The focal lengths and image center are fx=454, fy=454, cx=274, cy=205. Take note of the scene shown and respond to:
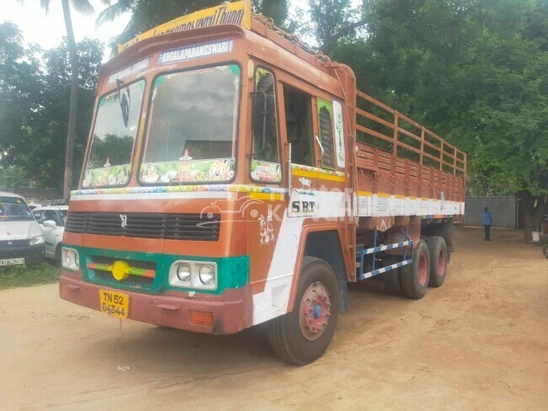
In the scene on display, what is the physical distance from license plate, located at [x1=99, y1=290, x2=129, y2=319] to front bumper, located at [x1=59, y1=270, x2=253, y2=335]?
0.05 meters

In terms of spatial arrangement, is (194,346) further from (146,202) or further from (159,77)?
(159,77)

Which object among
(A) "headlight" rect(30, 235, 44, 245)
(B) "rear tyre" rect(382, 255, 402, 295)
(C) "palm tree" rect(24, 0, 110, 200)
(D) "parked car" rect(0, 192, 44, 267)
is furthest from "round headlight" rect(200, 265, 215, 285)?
(C) "palm tree" rect(24, 0, 110, 200)

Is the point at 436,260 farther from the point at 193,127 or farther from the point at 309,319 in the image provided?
the point at 193,127

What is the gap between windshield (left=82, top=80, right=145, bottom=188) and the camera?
4.07 m

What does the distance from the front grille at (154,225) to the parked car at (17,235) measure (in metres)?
5.76

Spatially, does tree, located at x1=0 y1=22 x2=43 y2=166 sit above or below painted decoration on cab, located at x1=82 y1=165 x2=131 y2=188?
above

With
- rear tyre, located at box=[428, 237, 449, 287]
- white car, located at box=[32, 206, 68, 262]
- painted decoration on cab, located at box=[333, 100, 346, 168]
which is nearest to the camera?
painted decoration on cab, located at box=[333, 100, 346, 168]

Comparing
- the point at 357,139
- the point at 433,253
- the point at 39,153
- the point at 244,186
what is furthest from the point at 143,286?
the point at 39,153

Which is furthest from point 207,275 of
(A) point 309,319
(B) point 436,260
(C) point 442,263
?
(C) point 442,263

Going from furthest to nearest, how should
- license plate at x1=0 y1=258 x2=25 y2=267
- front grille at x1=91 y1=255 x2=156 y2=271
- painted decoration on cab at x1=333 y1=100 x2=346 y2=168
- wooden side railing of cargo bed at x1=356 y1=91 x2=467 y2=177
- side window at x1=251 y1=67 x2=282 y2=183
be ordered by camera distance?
1. license plate at x1=0 y1=258 x2=25 y2=267
2. wooden side railing of cargo bed at x1=356 y1=91 x2=467 y2=177
3. painted decoration on cab at x1=333 y1=100 x2=346 y2=168
4. front grille at x1=91 y1=255 x2=156 y2=271
5. side window at x1=251 y1=67 x2=282 y2=183

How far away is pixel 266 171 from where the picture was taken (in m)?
3.76

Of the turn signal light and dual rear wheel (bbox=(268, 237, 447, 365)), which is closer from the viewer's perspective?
the turn signal light

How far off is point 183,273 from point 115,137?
5.32 feet

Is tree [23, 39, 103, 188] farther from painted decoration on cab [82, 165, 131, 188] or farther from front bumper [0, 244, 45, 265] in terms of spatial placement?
painted decoration on cab [82, 165, 131, 188]
